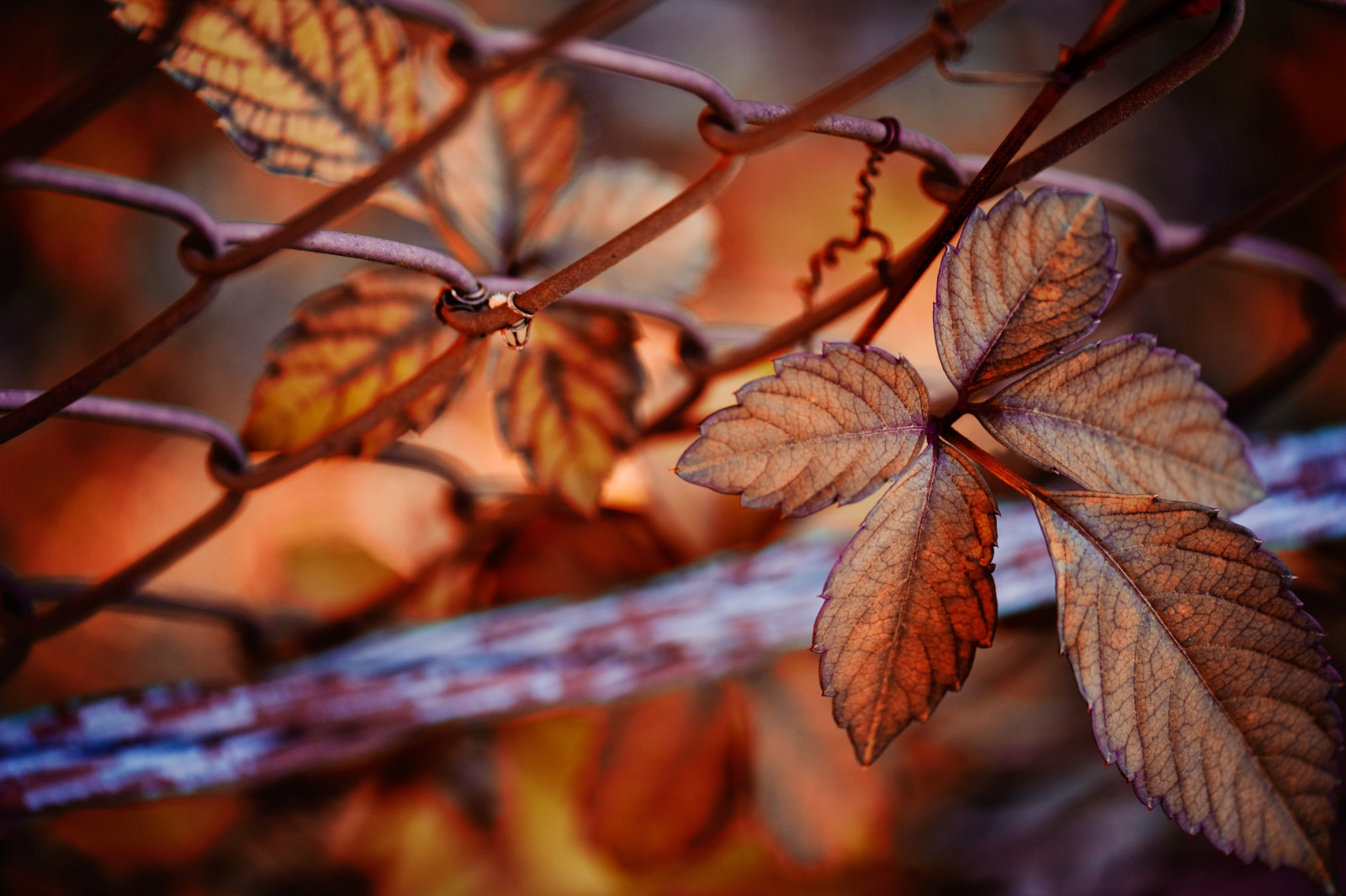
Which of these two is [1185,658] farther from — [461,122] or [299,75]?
[299,75]

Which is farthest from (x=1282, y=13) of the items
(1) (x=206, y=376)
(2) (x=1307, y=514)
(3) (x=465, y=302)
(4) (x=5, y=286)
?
(4) (x=5, y=286)

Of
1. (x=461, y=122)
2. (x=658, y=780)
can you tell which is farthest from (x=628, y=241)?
(x=658, y=780)

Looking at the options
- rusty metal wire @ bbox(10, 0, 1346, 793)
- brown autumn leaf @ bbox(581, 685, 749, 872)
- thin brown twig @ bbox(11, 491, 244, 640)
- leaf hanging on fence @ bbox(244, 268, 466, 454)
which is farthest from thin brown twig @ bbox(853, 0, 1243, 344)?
brown autumn leaf @ bbox(581, 685, 749, 872)

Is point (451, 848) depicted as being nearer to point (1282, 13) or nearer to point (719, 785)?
point (719, 785)

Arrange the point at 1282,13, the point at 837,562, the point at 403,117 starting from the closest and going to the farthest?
the point at 837,562 < the point at 403,117 < the point at 1282,13

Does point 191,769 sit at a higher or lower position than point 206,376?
lower

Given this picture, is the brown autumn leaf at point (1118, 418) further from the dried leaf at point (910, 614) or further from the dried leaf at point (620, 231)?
the dried leaf at point (620, 231)

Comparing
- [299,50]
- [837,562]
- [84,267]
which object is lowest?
[837,562]
